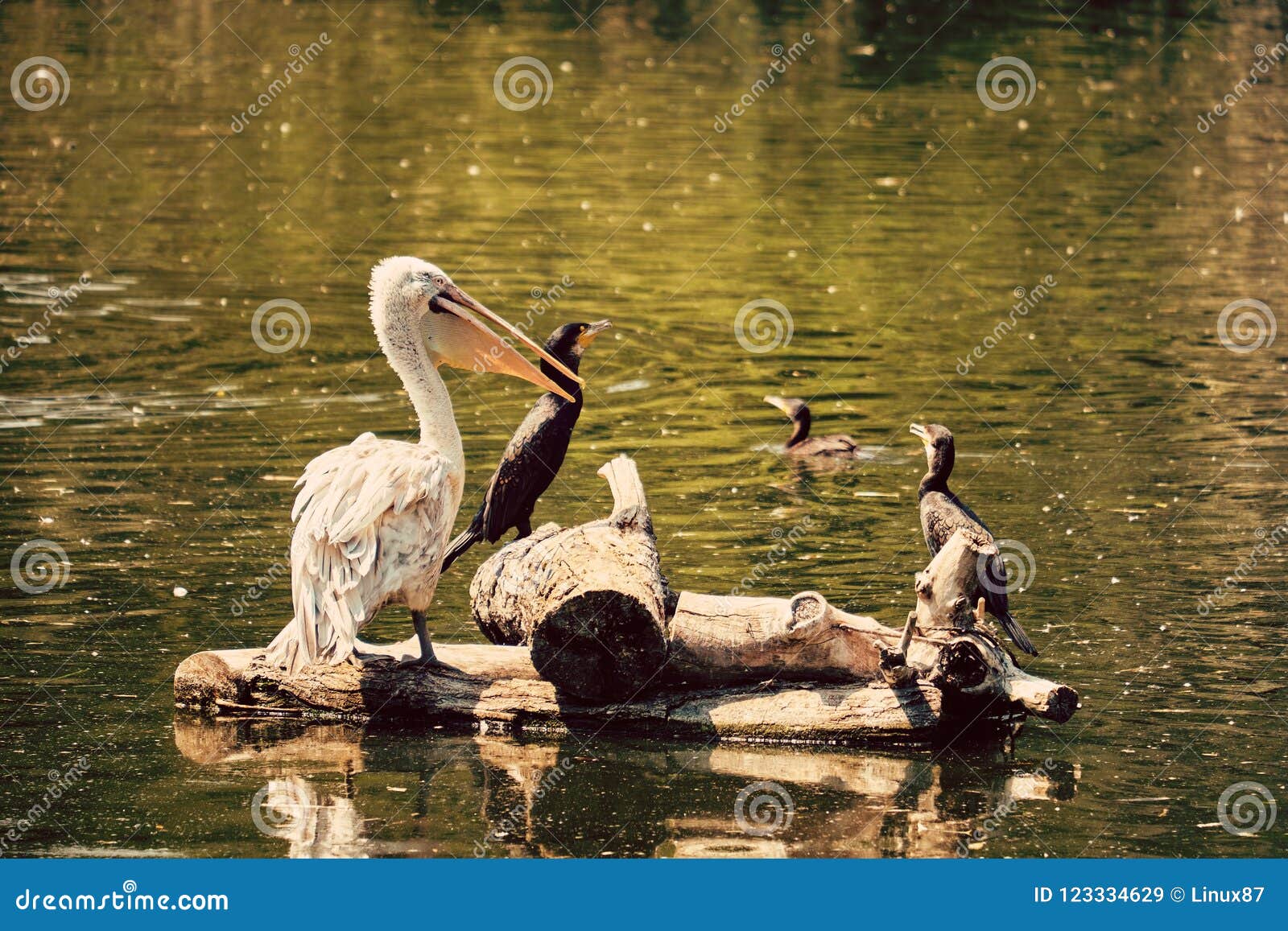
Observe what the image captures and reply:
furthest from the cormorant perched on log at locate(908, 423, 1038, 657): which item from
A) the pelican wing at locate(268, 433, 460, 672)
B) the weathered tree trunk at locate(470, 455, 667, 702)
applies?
the pelican wing at locate(268, 433, 460, 672)

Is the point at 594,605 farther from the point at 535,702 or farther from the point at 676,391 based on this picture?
the point at 676,391

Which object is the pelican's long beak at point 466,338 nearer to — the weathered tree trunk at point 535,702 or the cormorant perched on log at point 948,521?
the weathered tree trunk at point 535,702

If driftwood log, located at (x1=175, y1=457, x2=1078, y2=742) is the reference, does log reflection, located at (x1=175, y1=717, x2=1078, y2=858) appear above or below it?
below

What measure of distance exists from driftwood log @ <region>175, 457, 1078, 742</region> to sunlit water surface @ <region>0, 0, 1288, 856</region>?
0.58 feet

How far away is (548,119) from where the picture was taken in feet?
102

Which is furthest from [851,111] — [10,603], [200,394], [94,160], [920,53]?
[10,603]

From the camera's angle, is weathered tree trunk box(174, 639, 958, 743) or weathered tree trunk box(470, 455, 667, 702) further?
weathered tree trunk box(174, 639, 958, 743)

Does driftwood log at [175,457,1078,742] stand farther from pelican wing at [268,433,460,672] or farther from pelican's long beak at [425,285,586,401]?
pelican's long beak at [425,285,586,401]

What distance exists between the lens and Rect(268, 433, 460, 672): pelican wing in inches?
329

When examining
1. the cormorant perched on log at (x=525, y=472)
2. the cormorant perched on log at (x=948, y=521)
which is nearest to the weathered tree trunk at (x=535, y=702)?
the cormorant perched on log at (x=948, y=521)

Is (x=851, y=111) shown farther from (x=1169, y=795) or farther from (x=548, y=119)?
(x=1169, y=795)

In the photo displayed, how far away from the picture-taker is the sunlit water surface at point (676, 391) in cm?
814

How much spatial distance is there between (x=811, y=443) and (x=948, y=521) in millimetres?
4959

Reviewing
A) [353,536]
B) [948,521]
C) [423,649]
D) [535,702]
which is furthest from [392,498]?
[948,521]
